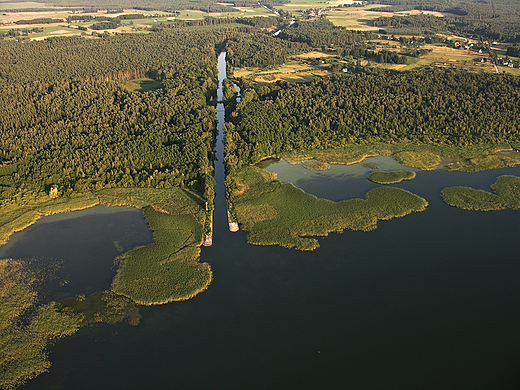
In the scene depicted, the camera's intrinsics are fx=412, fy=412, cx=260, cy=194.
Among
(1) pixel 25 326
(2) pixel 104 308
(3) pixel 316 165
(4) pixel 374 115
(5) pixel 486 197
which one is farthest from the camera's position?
(4) pixel 374 115

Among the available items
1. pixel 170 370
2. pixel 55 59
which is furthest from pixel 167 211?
pixel 55 59

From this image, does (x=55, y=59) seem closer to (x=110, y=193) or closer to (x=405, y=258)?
(x=110, y=193)

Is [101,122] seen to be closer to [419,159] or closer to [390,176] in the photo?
[390,176]

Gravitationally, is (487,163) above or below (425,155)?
below

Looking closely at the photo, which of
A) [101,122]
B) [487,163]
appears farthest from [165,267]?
[487,163]

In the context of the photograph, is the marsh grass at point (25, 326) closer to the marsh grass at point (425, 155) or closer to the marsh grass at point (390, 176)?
the marsh grass at point (425, 155)

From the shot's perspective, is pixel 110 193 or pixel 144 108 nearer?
pixel 110 193

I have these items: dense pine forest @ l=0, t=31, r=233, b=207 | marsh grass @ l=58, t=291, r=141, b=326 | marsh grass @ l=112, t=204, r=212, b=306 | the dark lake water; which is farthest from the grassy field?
marsh grass @ l=58, t=291, r=141, b=326
